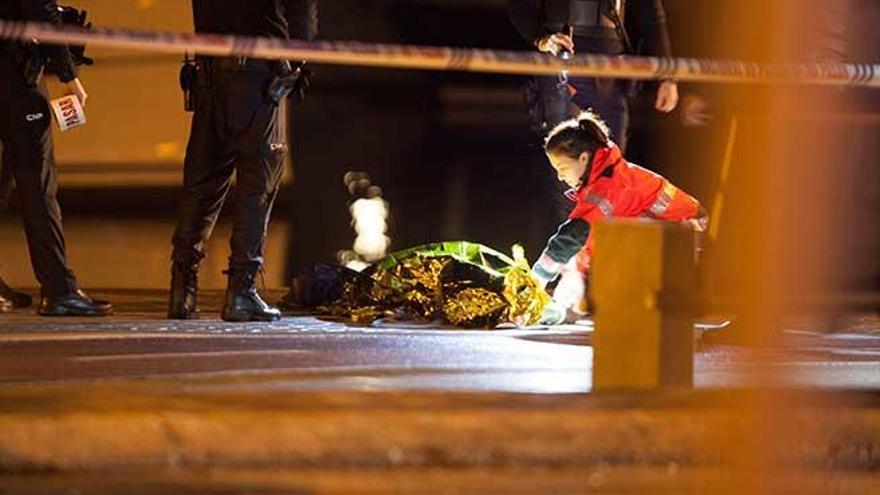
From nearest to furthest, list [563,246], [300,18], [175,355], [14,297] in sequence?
[175,355], [300,18], [563,246], [14,297]

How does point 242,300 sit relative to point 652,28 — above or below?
below

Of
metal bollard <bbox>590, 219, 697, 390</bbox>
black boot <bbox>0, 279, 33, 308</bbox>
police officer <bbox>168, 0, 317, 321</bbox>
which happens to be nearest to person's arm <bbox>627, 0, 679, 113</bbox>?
police officer <bbox>168, 0, 317, 321</bbox>

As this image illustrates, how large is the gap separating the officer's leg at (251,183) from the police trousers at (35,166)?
2.42 feet

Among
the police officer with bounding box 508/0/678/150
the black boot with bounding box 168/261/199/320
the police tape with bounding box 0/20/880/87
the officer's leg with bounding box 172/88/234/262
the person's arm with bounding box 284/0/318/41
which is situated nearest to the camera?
the police tape with bounding box 0/20/880/87

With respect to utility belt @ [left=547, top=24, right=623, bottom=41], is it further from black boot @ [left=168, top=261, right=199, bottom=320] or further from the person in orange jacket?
black boot @ [left=168, top=261, right=199, bottom=320]

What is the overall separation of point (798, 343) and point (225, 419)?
2.48 m

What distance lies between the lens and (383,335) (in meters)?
5.68

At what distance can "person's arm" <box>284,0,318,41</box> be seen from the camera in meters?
5.83

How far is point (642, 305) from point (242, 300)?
Result: 2367 mm

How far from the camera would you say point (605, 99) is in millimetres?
6598

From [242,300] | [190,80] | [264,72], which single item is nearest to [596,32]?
[264,72]

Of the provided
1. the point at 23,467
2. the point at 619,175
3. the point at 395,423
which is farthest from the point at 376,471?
the point at 619,175

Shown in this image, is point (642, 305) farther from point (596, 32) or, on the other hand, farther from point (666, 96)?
point (596, 32)

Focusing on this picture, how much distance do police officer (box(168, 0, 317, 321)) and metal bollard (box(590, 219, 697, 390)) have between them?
81.4 inches
